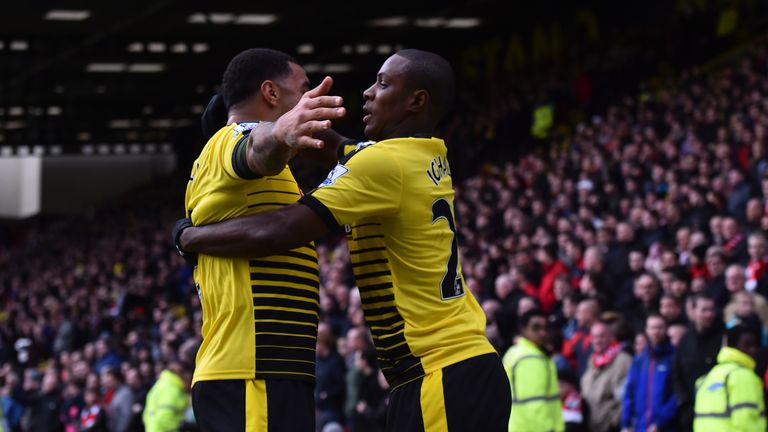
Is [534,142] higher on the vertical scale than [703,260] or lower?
higher

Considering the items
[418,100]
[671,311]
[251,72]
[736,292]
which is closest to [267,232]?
[251,72]

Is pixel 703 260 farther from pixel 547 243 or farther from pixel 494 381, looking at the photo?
pixel 494 381

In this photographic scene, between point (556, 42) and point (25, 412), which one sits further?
point (556, 42)

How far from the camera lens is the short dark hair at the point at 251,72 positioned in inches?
188

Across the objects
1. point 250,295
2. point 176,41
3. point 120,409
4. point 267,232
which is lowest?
point 120,409

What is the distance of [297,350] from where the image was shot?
4.63m

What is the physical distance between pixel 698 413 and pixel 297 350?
4.90 meters

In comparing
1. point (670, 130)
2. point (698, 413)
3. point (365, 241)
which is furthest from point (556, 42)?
point (365, 241)

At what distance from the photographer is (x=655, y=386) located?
10312 millimetres

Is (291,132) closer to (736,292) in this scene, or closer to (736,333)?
(736,333)

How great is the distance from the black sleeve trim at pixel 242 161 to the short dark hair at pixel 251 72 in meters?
0.41

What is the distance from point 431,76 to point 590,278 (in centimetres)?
840

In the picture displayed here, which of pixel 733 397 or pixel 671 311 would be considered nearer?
pixel 733 397

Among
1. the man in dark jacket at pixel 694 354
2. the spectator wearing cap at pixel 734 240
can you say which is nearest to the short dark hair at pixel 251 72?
the man in dark jacket at pixel 694 354
